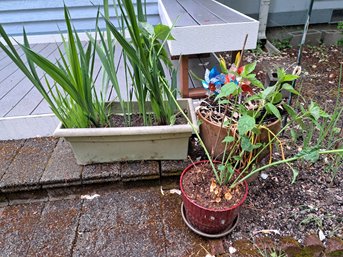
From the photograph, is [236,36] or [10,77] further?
[10,77]

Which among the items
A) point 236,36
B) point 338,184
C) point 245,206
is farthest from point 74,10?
point 338,184

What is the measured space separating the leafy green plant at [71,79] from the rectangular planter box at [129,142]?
91 mm

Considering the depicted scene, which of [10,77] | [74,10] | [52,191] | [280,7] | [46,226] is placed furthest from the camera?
[280,7]

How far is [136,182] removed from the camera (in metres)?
1.38

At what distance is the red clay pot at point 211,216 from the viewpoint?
100cm

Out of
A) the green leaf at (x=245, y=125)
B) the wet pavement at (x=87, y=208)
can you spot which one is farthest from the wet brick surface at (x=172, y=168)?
the green leaf at (x=245, y=125)

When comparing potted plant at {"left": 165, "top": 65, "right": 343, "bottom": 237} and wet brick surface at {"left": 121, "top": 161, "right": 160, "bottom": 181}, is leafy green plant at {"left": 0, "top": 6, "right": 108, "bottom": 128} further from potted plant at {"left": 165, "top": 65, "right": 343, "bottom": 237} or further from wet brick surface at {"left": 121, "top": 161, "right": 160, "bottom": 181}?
potted plant at {"left": 165, "top": 65, "right": 343, "bottom": 237}

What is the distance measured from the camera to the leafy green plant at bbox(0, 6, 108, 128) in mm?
1034

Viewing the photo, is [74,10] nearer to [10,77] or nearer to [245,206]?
[10,77]

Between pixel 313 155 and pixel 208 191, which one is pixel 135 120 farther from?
pixel 313 155

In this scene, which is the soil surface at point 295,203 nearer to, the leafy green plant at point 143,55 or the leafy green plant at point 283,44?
the leafy green plant at point 143,55

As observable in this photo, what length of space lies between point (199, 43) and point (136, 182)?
2.81 feet

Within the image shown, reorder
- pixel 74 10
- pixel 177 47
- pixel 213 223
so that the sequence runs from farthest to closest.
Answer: pixel 74 10 → pixel 177 47 → pixel 213 223

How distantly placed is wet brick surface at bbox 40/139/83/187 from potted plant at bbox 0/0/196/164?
68 millimetres
